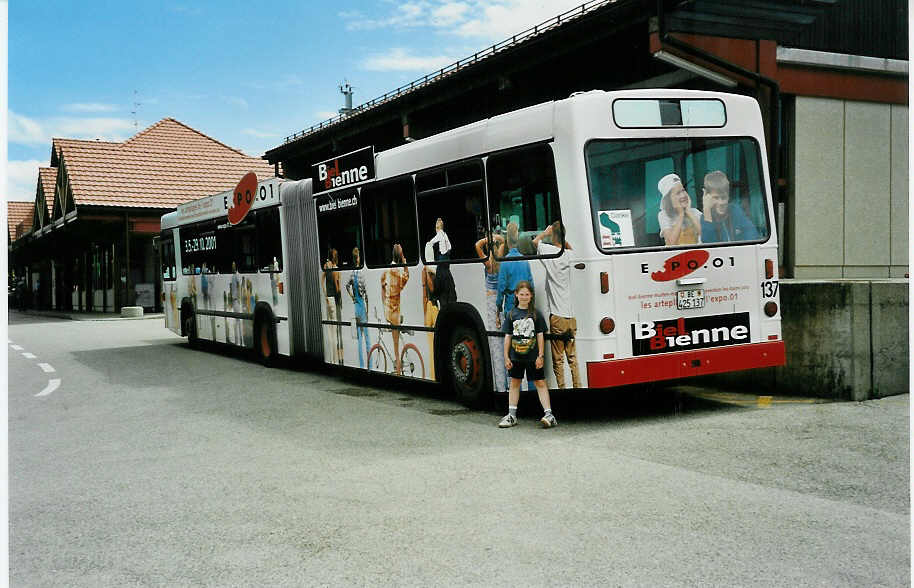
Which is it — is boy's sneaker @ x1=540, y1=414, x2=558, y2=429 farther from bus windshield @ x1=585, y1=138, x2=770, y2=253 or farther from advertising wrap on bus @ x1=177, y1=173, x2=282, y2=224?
advertising wrap on bus @ x1=177, y1=173, x2=282, y2=224

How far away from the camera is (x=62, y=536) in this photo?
516cm

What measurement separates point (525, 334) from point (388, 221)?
3.37 m

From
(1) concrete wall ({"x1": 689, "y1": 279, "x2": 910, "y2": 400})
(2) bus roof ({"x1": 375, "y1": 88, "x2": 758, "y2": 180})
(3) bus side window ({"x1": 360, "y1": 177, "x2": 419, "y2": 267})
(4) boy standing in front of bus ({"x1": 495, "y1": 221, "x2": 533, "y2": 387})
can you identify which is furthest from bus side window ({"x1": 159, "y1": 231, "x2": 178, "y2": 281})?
(1) concrete wall ({"x1": 689, "y1": 279, "x2": 910, "y2": 400})

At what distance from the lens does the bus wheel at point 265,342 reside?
1475 centimetres

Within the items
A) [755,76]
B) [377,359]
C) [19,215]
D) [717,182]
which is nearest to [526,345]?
[717,182]

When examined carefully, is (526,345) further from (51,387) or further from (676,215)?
(51,387)

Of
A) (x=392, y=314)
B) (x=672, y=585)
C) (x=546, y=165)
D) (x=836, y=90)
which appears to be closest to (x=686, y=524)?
(x=672, y=585)

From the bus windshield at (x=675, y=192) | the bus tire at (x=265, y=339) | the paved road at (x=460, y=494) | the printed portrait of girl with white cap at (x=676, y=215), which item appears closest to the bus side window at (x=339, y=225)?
the bus tire at (x=265, y=339)

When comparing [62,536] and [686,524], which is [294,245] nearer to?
[62,536]

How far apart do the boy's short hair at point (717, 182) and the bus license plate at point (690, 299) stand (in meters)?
1.02

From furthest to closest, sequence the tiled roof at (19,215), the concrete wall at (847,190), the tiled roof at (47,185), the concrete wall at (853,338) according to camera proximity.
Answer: the tiled roof at (19,215)
the tiled roof at (47,185)
the concrete wall at (847,190)
the concrete wall at (853,338)

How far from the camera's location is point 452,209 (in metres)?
9.64

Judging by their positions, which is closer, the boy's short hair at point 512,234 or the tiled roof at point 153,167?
the boy's short hair at point 512,234

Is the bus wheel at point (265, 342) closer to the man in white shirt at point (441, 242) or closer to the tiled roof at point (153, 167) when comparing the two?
the man in white shirt at point (441, 242)
